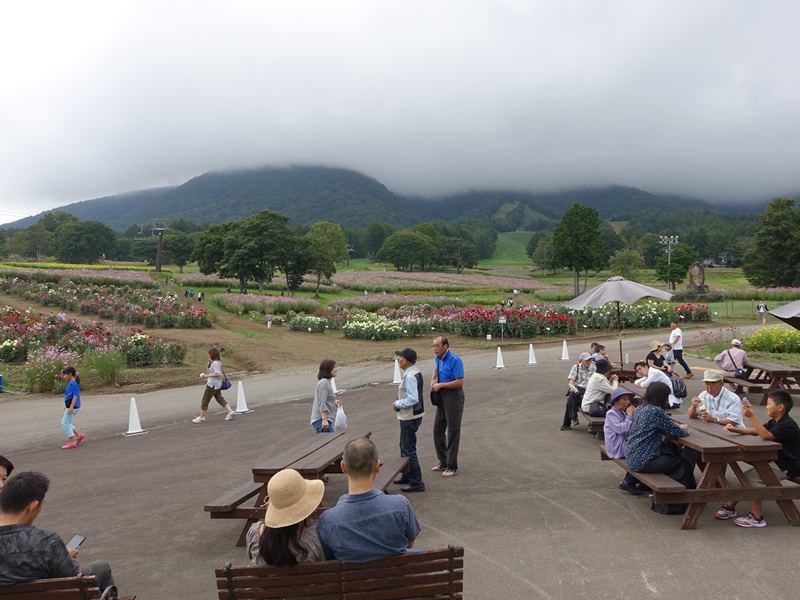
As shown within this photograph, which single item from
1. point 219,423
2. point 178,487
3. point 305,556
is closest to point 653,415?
point 305,556

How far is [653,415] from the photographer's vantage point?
6617 mm

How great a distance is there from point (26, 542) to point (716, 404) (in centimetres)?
784

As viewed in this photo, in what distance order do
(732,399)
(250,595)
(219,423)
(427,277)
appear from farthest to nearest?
(427,277) < (219,423) < (732,399) < (250,595)

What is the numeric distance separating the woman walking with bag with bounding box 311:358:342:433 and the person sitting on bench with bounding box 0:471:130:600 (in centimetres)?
450

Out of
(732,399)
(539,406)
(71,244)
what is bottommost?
(539,406)

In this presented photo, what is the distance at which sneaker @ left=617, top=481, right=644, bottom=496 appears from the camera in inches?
281

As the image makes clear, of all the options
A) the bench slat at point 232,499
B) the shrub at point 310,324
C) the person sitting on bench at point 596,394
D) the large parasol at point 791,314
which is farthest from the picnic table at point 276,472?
the shrub at point 310,324

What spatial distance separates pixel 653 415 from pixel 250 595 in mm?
4881

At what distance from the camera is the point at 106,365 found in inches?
722

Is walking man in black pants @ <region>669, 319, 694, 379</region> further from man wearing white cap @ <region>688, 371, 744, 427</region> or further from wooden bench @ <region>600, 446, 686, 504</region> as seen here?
wooden bench @ <region>600, 446, 686, 504</region>

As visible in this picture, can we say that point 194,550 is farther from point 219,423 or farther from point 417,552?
point 219,423

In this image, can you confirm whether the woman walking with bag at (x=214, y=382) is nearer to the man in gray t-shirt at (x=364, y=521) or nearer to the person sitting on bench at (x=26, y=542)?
the person sitting on bench at (x=26, y=542)

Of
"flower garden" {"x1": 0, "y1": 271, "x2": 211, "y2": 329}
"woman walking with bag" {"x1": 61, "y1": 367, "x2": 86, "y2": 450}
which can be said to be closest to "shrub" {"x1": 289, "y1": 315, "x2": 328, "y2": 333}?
"flower garden" {"x1": 0, "y1": 271, "x2": 211, "y2": 329}

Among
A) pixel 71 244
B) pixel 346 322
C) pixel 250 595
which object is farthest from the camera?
pixel 71 244
